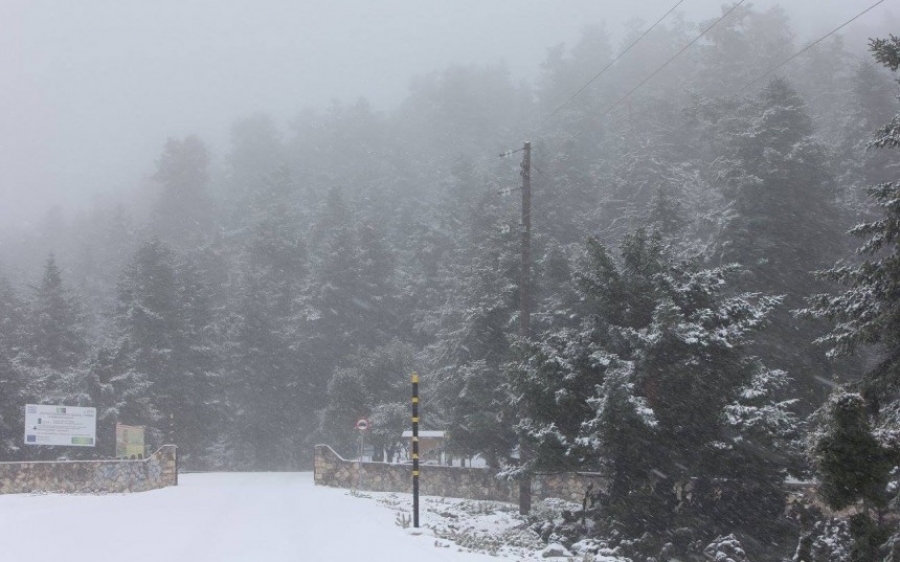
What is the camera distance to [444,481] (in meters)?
26.2

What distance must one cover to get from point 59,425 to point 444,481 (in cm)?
1412

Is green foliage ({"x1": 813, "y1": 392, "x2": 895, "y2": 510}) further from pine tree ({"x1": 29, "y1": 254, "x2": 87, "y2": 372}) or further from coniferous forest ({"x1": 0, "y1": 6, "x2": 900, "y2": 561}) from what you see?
pine tree ({"x1": 29, "y1": 254, "x2": 87, "y2": 372})

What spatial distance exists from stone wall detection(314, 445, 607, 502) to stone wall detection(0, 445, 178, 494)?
6277mm

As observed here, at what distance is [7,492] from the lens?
24672mm

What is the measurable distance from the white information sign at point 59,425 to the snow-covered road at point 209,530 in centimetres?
510

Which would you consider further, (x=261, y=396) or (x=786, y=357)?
(x=261, y=396)

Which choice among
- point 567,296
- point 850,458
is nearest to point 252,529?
point 850,458

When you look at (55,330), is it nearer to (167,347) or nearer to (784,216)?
(167,347)

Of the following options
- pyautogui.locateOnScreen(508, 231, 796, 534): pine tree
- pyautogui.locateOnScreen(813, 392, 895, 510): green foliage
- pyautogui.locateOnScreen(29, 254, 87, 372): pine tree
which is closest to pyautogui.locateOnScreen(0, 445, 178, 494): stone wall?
pyautogui.locateOnScreen(508, 231, 796, 534): pine tree

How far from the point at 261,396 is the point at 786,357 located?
39151 millimetres

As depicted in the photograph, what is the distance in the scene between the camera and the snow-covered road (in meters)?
11.7

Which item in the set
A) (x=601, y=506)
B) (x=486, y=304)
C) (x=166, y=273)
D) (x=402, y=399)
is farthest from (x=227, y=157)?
(x=601, y=506)

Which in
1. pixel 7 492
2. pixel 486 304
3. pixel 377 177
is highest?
pixel 377 177

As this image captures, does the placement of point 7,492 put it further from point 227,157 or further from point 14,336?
point 227,157
